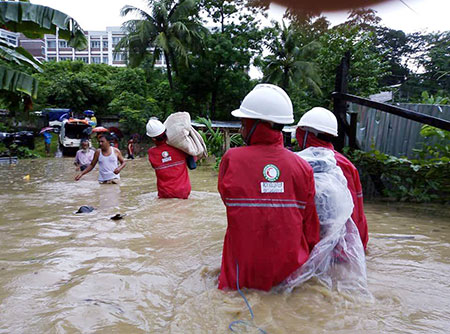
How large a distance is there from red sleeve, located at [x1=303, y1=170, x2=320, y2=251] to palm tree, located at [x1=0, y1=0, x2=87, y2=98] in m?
7.34

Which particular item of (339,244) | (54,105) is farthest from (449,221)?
(54,105)

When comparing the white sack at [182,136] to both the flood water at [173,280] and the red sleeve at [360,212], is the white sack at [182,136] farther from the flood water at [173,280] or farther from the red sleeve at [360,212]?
the red sleeve at [360,212]

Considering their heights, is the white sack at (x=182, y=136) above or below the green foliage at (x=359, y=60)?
below

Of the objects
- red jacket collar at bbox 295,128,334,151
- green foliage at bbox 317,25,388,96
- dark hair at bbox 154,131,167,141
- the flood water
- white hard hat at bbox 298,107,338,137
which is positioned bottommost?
the flood water

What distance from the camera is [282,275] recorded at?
2.51m

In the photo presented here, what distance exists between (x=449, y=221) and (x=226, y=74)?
71.3 feet

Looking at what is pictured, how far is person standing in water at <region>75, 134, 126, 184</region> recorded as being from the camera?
24.1 feet

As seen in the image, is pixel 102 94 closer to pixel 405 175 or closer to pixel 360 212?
pixel 405 175

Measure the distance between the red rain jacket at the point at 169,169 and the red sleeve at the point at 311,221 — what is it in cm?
358

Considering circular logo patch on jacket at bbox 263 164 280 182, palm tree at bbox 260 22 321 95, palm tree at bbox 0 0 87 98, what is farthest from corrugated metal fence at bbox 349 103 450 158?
palm tree at bbox 260 22 321 95

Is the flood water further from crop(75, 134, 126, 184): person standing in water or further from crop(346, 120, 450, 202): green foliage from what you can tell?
crop(75, 134, 126, 184): person standing in water

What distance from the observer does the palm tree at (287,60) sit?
84.5ft

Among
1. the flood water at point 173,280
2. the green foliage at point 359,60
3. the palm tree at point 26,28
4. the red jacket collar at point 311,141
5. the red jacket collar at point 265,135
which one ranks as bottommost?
the flood water at point 173,280

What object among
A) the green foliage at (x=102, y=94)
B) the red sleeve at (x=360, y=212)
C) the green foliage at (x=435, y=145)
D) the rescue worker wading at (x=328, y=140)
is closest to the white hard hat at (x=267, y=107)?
the rescue worker wading at (x=328, y=140)
